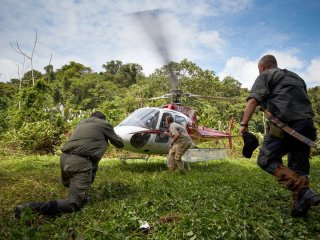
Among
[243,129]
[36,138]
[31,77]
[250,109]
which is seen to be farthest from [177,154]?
[31,77]

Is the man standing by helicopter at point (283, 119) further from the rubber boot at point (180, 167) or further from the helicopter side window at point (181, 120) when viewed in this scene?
the helicopter side window at point (181, 120)

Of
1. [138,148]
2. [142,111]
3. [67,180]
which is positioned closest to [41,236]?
[67,180]

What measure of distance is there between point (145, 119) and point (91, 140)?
4.72 m

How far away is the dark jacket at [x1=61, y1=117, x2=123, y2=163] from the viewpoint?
509cm

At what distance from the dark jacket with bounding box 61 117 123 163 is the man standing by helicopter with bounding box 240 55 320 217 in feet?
7.55

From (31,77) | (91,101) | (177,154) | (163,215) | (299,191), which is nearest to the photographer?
(299,191)

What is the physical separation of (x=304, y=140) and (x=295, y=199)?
0.77 meters

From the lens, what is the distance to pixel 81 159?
5.02 meters

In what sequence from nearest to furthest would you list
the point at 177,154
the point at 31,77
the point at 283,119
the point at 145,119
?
the point at 283,119 → the point at 177,154 → the point at 145,119 → the point at 31,77

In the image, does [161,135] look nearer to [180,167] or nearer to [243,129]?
[180,167]

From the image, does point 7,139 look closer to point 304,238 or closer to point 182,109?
point 182,109

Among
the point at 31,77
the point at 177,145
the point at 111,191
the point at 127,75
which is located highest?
the point at 127,75

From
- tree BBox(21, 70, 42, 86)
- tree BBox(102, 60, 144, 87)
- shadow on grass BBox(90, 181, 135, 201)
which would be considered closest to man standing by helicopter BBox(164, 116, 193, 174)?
shadow on grass BBox(90, 181, 135, 201)

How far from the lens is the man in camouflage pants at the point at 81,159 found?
468cm
